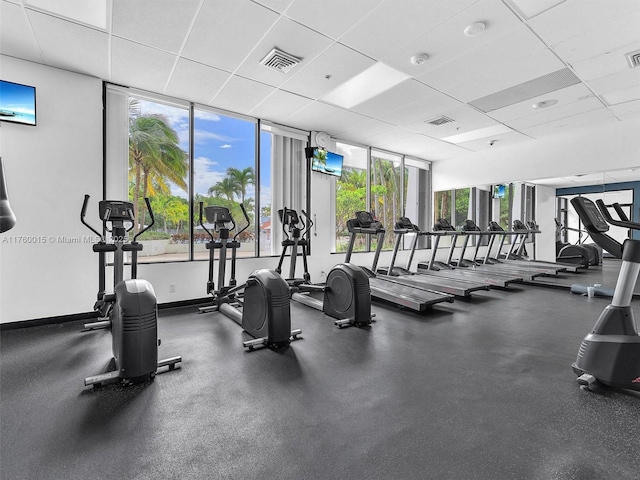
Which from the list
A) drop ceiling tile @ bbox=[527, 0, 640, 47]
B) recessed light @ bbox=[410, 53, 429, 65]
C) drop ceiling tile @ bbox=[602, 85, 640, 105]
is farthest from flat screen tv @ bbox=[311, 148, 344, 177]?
drop ceiling tile @ bbox=[602, 85, 640, 105]

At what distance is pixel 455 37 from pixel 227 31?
241cm

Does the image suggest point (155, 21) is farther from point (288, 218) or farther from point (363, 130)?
point (363, 130)

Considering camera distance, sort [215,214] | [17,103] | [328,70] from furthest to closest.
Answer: [215,214] < [328,70] < [17,103]

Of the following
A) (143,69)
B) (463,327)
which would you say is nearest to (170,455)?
(463,327)

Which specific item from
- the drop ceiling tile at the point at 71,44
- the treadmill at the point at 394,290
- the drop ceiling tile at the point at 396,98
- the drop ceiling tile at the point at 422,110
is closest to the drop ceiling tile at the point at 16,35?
the drop ceiling tile at the point at 71,44

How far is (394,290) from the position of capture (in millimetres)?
5055

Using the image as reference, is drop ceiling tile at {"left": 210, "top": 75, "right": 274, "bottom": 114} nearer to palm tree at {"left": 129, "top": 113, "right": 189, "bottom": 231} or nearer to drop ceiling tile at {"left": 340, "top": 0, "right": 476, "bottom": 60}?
drop ceiling tile at {"left": 340, "top": 0, "right": 476, "bottom": 60}

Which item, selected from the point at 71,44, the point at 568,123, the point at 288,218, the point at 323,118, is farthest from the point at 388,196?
the point at 71,44

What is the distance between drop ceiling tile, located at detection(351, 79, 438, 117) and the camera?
453cm

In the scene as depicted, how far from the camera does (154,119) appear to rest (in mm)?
7141

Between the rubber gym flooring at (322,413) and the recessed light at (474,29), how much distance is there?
322cm

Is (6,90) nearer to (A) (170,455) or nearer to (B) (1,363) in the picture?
(B) (1,363)

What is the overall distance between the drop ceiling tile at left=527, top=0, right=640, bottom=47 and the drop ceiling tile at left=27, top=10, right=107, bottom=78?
4.48 meters

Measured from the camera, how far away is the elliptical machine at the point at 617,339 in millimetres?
2170
